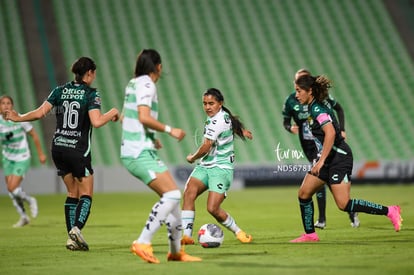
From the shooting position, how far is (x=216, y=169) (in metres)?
9.35

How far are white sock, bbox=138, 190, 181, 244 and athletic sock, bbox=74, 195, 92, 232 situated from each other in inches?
71.5

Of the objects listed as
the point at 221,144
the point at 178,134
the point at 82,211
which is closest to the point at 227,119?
the point at 221,144

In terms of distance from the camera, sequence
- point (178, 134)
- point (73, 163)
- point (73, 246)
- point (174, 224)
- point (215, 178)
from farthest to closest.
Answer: point (215, 178)
point (73, 163)
point (73, 246)
point (174, 224)
point (178, 134)

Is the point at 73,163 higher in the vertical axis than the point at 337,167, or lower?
higher

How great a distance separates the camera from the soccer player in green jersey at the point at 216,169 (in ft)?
30.3

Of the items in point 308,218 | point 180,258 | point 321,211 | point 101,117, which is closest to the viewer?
point 180,258

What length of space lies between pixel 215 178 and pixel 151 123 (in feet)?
8.06

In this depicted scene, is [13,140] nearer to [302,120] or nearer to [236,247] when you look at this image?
[302,120]

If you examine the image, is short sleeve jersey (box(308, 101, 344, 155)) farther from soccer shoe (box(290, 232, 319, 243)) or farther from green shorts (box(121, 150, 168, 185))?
green shorts (box(121, 150, 168, 185))

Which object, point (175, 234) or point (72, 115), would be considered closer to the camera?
point (175, 234)

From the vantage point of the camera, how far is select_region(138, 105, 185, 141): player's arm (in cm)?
696

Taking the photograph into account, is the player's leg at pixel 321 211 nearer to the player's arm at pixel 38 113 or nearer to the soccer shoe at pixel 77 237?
the soccer shoe at pixel 77 237

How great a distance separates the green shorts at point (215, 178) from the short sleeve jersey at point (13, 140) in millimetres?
4826

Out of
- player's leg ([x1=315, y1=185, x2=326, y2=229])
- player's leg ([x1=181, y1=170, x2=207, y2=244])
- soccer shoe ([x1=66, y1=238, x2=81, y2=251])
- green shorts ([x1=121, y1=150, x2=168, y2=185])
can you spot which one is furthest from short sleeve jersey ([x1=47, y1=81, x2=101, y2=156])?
player's leg ([x1=315, y1=185, x2=326, y2=229])
